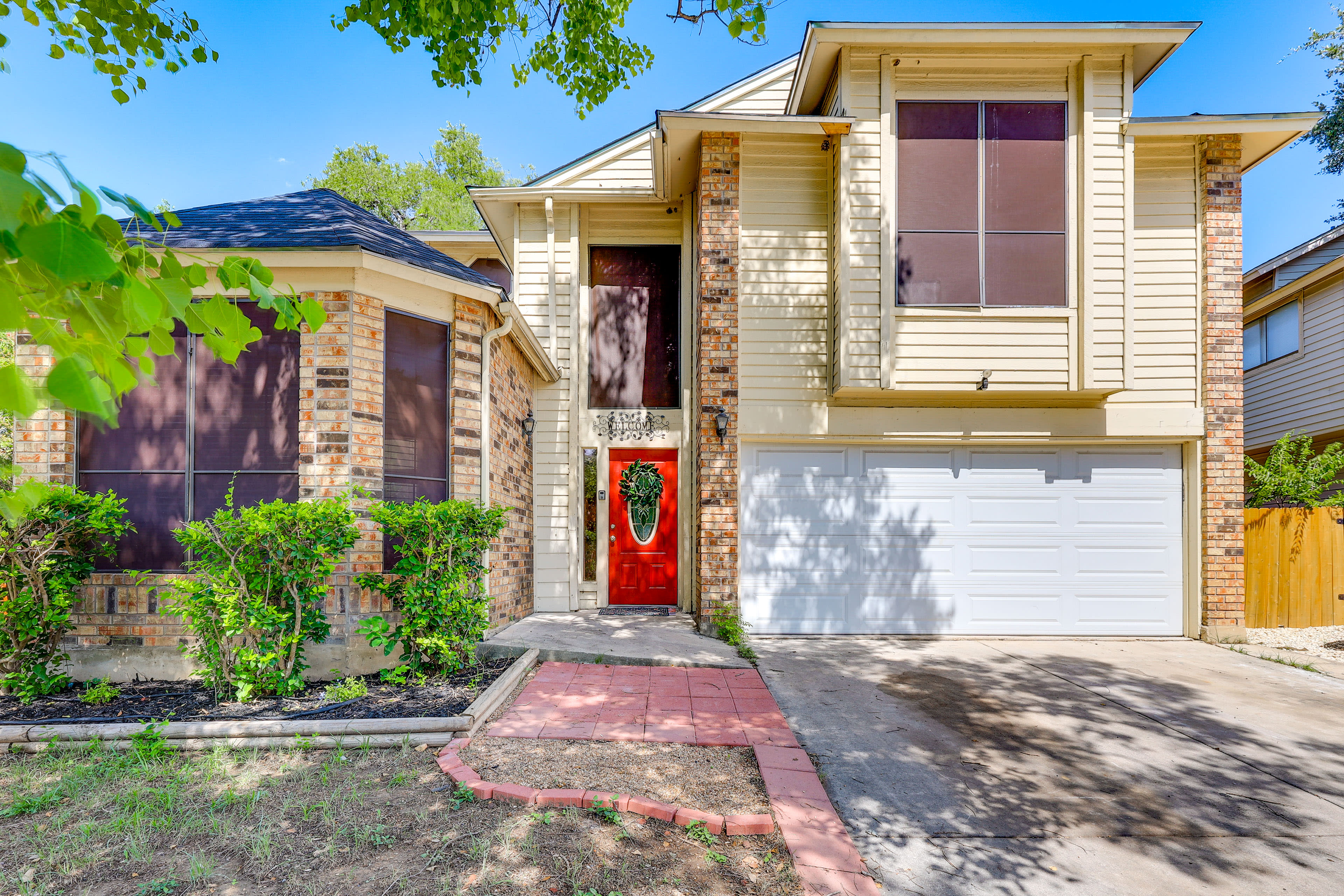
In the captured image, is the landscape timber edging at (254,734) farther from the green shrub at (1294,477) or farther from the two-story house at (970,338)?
the green shrub at (1294,477)

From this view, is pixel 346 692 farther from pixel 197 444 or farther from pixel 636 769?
pixel 197 444

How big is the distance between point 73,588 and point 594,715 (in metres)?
4.09

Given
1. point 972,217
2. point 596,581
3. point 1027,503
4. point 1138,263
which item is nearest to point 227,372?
point 596,581

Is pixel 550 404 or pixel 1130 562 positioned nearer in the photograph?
pixel 1130 562

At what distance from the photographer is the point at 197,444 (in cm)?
492

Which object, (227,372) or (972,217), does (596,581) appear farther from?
(972,217)

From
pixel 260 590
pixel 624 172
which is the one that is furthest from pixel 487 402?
pixel 624 172

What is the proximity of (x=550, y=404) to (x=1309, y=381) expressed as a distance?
12.5 metres

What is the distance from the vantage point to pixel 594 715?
414cm

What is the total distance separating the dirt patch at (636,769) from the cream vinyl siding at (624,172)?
725 centimetres

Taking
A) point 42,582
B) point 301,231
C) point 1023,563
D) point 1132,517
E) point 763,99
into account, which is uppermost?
point 763,99

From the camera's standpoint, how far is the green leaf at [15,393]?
101cm

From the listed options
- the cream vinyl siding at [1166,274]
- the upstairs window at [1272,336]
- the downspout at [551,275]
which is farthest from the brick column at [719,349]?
the upstairs window at [1272,336]

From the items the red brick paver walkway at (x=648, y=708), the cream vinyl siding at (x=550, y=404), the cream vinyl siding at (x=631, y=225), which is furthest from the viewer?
the cream vinyl siding at (x=631, y=225)
